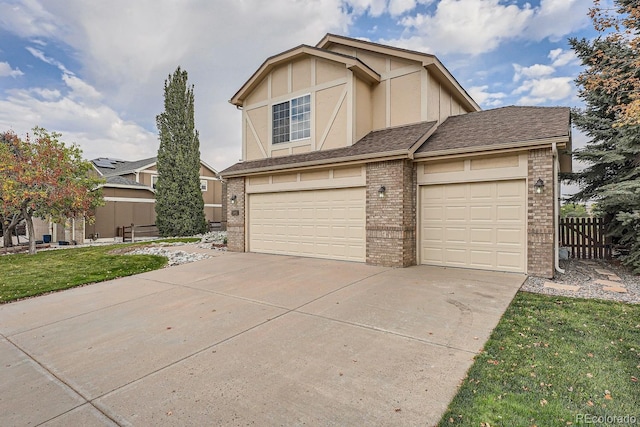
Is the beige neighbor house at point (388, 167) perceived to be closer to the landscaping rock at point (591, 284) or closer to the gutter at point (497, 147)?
the gutter at point (497, 147)

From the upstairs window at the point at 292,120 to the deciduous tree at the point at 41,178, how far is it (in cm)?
958

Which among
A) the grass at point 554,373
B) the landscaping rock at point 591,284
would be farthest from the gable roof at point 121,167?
the grass at point 554,373

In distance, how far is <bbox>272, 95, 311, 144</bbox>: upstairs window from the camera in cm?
1100

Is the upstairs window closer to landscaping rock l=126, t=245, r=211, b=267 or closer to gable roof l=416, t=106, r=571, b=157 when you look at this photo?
gable roof l=416, t=106, r=571, b=157

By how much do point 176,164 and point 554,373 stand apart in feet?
69.3

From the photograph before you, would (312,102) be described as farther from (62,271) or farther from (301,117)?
(62,271)

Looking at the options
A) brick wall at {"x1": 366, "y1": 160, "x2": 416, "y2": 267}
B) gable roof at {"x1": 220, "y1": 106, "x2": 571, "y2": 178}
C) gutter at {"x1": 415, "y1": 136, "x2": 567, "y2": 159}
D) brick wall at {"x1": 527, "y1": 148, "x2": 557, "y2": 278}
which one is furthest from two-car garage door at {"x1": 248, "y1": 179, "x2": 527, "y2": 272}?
gable roof at {"x1": 220, "y1": 106, "x2": 571, "y2": 178}

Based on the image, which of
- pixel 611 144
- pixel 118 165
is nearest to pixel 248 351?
pixel 611 144

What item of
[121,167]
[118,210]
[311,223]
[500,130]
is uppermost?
[121,167]

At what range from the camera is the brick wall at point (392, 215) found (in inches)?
325

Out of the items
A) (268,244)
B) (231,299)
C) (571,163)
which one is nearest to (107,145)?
(268,244)

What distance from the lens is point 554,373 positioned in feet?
10.1

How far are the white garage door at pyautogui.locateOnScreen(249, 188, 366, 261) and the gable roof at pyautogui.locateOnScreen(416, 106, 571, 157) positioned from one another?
8.48 ft

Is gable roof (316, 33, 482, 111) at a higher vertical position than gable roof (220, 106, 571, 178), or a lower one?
higher
